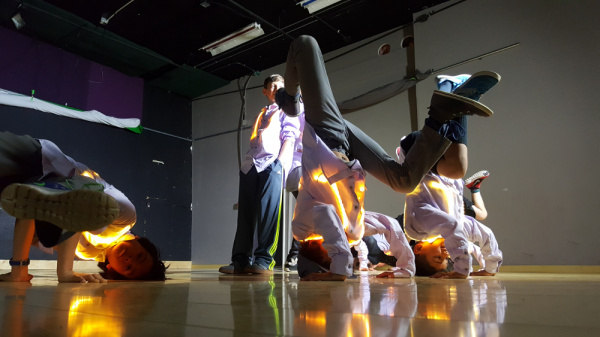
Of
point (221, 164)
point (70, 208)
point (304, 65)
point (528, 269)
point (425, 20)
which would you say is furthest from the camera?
point (221, 164)

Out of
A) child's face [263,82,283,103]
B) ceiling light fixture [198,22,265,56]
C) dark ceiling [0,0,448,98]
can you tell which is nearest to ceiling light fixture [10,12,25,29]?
dark ceiling [0,0,448,98]

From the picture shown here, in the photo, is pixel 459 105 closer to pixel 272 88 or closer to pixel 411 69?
pixel 272 88

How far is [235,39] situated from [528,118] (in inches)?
141

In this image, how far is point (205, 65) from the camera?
6.68 metres

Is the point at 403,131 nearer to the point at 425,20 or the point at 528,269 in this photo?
the point at 425,20

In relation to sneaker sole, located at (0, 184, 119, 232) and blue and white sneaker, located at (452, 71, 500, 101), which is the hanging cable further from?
blue and white sneaker, located at (452, 71, 500, 101)

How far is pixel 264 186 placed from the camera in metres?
3.28

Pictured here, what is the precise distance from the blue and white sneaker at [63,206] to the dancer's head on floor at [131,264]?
66cm

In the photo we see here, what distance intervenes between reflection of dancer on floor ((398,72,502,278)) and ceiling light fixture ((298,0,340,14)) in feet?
9.37

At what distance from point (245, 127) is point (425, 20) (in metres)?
3.12

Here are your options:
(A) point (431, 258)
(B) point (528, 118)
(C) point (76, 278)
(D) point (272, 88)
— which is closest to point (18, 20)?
(D) point (272, 88)

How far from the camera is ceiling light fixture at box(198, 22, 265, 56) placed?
5.60 m

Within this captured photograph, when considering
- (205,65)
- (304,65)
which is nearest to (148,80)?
(205,65)

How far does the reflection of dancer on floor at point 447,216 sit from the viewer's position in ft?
6.55
